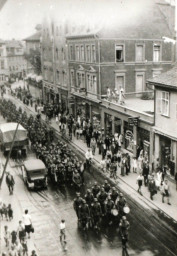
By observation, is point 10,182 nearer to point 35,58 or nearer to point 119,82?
point 119,82

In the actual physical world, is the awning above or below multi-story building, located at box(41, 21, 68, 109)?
below

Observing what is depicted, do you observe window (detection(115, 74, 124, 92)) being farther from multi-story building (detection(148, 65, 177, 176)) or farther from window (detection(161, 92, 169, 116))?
window (detection(161, 92, 169, 116))

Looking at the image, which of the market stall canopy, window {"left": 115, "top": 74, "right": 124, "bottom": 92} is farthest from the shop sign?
the market stall canopy

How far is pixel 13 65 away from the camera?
217 ft

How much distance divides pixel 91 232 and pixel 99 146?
40.5 feet

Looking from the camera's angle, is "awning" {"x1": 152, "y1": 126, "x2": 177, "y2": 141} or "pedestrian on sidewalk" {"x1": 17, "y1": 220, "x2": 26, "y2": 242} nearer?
"pedestrian on sidewalk" {"x1": 17, "y1": 220, "x2": 26, "y2": 242}

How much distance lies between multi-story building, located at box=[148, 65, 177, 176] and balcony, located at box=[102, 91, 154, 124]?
1462 mm

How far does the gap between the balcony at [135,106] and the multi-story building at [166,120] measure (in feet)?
4.80

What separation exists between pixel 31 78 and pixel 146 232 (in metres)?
57.9

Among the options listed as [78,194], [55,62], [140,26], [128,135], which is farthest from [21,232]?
[55,62]

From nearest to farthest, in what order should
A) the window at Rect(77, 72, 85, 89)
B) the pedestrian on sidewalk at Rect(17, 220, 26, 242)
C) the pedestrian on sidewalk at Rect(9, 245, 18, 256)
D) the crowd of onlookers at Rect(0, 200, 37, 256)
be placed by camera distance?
the pedestrian on sidewalk at Rect(9, 245, 18, 256), the crowd of onlookers at Rect(0, 200, 37, 256), the pedestrian on sidewalk at Rect(17, 220, 26, 242), the window at Rect(77, 72, 85, 89)

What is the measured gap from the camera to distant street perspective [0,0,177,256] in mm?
16203

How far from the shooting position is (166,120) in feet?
77.2

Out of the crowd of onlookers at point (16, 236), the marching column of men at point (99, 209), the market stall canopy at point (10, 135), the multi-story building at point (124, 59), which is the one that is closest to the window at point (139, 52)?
the multi-story building at point (124, 59)
